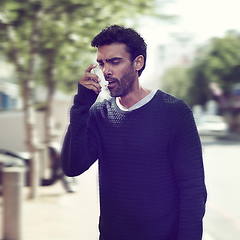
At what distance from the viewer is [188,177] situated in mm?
1915

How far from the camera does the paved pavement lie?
5629mm

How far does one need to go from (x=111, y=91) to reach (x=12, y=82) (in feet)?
87.1

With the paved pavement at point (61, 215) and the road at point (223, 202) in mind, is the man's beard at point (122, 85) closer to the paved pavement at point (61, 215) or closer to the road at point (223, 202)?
the paved pavement at point (61, 215)

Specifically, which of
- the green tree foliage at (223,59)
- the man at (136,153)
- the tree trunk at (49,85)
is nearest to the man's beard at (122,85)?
the man at (136,153)

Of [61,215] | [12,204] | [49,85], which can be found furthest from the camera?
[49,85]

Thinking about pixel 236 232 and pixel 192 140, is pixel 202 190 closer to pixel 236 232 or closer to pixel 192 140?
pixel 192 140

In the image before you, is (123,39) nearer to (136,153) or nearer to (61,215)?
(136,153)

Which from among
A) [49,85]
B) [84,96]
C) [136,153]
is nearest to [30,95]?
[49,85]

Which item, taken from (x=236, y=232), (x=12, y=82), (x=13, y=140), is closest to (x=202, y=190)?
(x=236, y=232)

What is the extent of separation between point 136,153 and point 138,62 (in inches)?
19.4

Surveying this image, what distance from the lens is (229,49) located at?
124ft

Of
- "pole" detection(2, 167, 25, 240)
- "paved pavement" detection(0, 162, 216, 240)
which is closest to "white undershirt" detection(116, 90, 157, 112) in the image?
"pole" detection(2, 167, 25, 240)

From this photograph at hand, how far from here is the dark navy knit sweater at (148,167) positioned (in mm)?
1914

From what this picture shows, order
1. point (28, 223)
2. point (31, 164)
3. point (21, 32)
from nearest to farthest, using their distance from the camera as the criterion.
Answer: point (28, 223), point (31, 164), point (21, 32)
